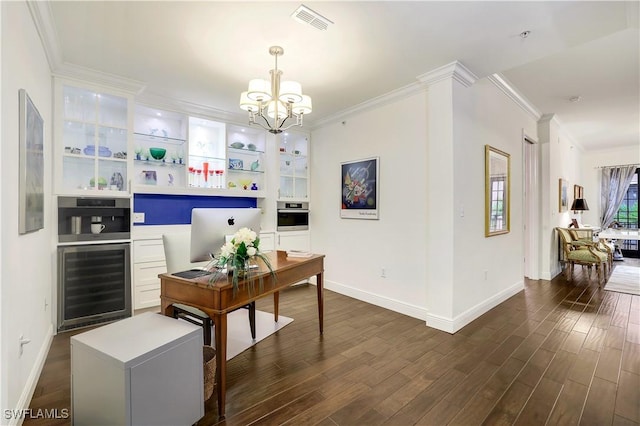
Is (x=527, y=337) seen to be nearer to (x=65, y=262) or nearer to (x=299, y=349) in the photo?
(x=299, y=349)

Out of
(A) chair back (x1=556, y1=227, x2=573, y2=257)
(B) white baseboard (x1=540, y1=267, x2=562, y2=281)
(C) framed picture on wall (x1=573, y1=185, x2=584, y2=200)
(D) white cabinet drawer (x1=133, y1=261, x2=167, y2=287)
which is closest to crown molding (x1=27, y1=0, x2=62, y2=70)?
(D) white cabinet drawer (x1=133, y1=261, x2=167, y2=287)

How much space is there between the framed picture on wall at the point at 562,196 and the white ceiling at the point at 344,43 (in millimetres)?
2278

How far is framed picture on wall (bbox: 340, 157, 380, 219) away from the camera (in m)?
3.90

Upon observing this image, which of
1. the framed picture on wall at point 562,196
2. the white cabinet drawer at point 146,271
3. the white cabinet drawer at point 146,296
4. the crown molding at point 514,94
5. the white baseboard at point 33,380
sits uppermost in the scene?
the crown molding at point 514,94

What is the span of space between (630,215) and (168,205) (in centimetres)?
1030

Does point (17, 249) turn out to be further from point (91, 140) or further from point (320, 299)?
point (320, 299)

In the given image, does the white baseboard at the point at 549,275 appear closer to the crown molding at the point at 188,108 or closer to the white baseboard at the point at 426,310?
the white baseboard at the point at 426,310

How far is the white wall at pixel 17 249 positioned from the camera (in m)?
1.51

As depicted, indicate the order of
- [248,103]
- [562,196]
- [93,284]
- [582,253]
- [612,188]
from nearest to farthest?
[248,103]
[93,284]
[582,253]
[562,196]
[612,188]

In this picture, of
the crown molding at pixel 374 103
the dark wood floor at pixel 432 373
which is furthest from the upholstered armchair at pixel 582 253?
the crown molding at pixel 374 103

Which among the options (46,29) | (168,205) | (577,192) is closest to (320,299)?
(168,205)

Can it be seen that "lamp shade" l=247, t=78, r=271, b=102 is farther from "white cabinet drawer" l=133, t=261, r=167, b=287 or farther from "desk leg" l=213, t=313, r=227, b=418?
"white cabinet drawer" l=133, t=261, r=167, b=287

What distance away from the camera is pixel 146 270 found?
351 cm

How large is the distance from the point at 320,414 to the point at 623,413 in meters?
1.84
